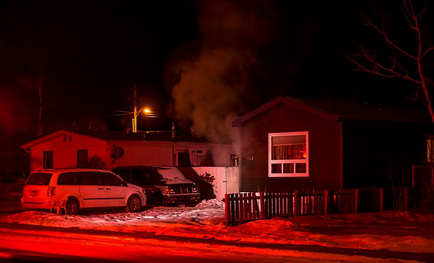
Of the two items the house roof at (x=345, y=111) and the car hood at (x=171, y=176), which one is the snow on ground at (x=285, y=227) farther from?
the house roof at (x=345, y=111)

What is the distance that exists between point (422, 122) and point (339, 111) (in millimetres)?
4487

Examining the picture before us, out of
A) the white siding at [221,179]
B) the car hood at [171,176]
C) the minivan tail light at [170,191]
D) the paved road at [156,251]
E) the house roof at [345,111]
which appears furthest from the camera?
the white siding at [221,179]

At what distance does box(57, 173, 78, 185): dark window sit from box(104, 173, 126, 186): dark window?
135 centimetres

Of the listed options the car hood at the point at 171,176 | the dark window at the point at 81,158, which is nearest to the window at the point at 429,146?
the car hood at the point at 171,176

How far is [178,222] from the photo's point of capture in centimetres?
1884

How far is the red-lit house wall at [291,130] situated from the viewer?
886 inches

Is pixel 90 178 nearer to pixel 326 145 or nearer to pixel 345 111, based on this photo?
pixel 326 145

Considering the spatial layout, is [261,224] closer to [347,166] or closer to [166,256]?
[166,256]

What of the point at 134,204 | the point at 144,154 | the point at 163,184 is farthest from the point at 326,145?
the point at 144,154

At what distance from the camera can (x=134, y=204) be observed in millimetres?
22984

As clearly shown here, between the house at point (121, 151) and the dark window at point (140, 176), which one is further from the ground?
the house at point (121, 151)

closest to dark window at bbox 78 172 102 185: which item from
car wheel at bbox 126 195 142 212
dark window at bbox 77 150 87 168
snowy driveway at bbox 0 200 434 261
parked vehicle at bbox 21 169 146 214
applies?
parked vehicle at bbox 21 169 146 214

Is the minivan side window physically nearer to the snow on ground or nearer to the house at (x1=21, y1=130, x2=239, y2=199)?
the snow on ground

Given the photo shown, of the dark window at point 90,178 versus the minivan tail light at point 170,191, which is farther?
the minivan tail light at point 170,191
